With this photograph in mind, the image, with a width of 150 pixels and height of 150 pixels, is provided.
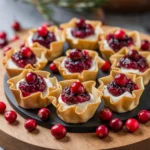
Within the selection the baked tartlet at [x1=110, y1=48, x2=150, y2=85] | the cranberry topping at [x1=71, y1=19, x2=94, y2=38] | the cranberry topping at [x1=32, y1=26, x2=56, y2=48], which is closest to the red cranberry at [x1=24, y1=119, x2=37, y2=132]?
the baked tartlet at [x1=110, y1=48, x2=150, y2=85]

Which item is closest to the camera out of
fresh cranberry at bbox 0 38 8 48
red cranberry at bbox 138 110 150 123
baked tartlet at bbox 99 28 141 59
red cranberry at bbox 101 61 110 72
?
red cranberry at bbox 138 110 150 123

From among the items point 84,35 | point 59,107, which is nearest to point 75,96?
point 59,107

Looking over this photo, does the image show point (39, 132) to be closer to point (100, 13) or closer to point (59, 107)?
point (59, 107)

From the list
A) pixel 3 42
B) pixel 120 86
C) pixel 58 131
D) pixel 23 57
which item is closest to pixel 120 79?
pixel 120 86

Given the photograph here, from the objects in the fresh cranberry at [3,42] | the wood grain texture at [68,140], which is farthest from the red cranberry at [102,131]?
the fresh cranberry at [3,42]

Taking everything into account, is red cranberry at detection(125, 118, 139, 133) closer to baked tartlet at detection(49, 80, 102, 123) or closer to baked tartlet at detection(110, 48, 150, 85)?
baked tartlet at detection(49, 80, 102, 123)

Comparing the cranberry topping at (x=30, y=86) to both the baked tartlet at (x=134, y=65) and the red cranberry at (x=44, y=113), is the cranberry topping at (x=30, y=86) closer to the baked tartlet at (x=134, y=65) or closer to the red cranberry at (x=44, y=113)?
the red cranberry at (x=44, y=113)

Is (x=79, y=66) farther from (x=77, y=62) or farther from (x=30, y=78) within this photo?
(x=30, y=78)
